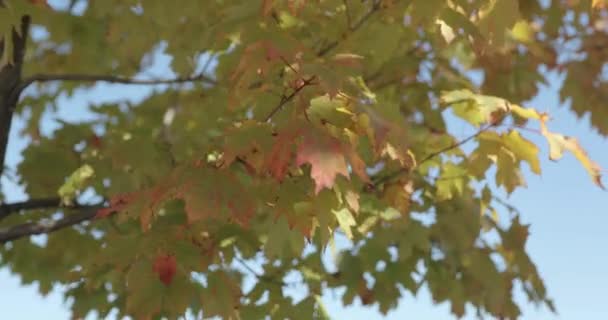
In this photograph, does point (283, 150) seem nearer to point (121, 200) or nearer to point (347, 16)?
point (121, 200)

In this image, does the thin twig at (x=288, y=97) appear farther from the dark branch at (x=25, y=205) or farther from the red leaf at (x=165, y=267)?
the dark branch at (x=25, y=205)

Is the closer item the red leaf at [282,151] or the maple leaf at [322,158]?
the maple leaf at [322,158]

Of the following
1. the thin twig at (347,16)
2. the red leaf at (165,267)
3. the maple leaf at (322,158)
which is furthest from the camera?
the thin twig at (347,16)

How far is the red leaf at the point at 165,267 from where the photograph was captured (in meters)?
2.78

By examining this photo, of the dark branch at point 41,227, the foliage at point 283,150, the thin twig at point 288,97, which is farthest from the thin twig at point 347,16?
the dark branch at point 41,227

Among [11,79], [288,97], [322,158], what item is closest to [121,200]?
[288,97]

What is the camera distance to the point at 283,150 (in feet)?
6.62

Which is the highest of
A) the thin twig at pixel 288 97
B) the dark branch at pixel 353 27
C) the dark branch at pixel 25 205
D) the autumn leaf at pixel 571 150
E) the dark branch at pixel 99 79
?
the dark branch at pixel 99 79

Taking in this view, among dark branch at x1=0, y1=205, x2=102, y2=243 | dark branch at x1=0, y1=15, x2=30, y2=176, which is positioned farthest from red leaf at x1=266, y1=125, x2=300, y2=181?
dark branch at x1=0, y1=15, x2=30, y2=176

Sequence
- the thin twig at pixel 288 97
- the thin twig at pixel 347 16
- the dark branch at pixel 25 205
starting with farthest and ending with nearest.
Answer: the dark branch at pixel 25 205
the thin twig at pixel 347 16
the thin twig at pixel 288 97

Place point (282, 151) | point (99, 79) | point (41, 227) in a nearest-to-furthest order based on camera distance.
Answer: point (282, 151) < point (41, 227) < point (99, 79)

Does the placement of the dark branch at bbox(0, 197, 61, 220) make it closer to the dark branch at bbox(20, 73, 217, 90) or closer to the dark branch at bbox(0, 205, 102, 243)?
the dark branch at bbox(0, 205, 102, 243)

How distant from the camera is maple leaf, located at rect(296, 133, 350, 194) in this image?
180 cm

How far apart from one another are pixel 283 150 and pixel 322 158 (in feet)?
0.65
